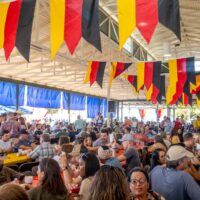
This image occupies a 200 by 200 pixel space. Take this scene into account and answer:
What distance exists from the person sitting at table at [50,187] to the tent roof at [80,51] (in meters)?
4.98

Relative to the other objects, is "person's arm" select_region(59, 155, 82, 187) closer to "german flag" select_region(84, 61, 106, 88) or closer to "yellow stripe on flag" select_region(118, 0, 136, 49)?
"yellow stripe on flag" select_region(118, 0, 136, 49)

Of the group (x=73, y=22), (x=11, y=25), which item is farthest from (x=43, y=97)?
(x=73, y=22)

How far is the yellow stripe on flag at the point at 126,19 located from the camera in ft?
13.0

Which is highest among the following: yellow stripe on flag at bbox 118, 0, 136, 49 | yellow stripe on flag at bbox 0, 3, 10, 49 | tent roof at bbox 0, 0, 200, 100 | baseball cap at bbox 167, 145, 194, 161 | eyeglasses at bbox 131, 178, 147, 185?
tent roof at bbox 0, 0, 200, 100

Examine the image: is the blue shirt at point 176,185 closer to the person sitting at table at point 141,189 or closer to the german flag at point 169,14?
the person sitting at table at point 141,189

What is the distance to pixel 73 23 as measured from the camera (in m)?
4.92

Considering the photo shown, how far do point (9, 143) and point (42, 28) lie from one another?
14.7ft

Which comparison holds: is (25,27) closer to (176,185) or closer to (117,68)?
(176,185)

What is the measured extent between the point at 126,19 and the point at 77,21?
115 centimetres

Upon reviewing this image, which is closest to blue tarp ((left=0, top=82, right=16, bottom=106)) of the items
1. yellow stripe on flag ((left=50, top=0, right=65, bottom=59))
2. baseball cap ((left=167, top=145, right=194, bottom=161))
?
yellow stripe on flag ((left=50, top=0, right=65, bottom=59))

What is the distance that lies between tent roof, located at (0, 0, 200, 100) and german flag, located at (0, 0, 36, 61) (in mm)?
1946

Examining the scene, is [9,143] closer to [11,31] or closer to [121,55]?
[11,31]

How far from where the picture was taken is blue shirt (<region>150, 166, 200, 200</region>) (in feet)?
8.99

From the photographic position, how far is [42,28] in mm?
10070
